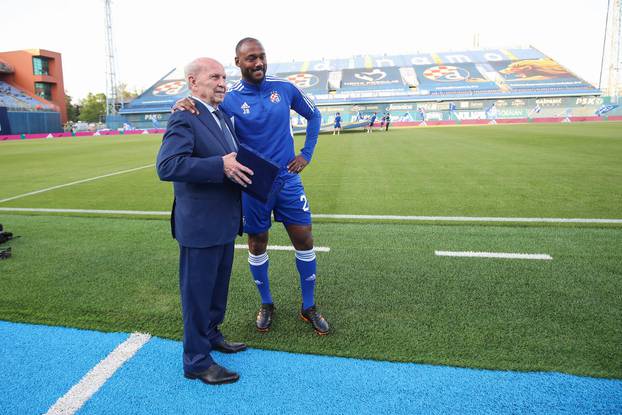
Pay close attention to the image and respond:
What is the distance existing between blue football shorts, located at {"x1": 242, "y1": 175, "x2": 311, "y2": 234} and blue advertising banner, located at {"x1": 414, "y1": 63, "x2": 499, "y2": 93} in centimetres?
4802

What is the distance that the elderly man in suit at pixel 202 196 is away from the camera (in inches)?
79.3

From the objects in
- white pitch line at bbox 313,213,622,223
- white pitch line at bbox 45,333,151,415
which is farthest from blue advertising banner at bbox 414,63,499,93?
white pitch line at bbox 45,333,151,415

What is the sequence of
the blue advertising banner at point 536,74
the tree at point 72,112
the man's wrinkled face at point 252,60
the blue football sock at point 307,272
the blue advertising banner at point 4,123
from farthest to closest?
the tree at point 72,112
the blue advertising banner at point 536,74
the blue advertising banner at point 4,123
the blue football sock at point 307,272
the man's wrinkled face at point 252,60

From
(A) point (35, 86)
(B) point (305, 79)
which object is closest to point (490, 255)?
(B) point (305, 79)

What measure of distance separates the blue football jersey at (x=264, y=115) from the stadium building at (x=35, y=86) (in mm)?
47306

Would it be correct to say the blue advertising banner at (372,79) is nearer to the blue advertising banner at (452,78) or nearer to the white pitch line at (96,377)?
the blue advertising banner at (452,78)

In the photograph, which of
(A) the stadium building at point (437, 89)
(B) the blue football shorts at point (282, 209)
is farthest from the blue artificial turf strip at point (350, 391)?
(A) the stadium building at point (437, 89)

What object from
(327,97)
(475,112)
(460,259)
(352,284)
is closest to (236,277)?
(352,284)

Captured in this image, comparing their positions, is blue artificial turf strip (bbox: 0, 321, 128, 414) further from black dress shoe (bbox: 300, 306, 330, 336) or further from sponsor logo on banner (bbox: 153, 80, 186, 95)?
sponsor logo on banner (bbox: 153, 80, 186, 95)

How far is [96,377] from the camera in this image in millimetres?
2344

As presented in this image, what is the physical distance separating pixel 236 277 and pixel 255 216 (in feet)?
3.73

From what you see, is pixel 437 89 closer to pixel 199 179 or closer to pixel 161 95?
pixel 161 95

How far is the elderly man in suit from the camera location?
2.01 metres

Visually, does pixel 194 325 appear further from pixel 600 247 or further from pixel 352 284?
pixel 600 247
